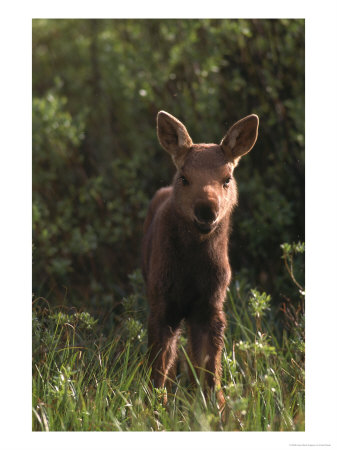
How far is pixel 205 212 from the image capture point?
4820mm

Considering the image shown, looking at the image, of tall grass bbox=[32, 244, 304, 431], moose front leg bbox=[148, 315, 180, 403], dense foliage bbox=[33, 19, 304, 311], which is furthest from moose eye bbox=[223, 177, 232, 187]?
dense foliage bbox=[33, 19, 304, 311]

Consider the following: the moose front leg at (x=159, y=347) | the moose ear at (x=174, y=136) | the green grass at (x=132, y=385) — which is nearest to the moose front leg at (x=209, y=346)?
the green grass at (x=132, y=385)

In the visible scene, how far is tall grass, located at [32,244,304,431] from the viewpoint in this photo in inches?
186

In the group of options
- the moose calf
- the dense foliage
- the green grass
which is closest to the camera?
the green grass

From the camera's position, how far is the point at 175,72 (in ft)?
33.6

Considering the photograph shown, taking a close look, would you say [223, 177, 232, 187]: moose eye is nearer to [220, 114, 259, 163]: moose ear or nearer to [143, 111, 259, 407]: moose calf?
[143, 111, 259, 407]: moose calf

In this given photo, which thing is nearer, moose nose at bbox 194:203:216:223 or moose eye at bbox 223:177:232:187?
moose nose at bbox 194:203:216:223

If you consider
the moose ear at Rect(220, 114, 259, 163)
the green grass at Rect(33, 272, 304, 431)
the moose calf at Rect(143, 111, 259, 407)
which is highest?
the moose ear at Rect(220, 114, 259, 163)

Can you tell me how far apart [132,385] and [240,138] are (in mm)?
2626

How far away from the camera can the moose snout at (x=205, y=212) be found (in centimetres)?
482

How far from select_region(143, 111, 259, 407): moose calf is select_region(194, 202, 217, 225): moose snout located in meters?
0.42

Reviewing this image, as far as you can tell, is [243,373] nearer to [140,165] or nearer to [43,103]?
[140,165]

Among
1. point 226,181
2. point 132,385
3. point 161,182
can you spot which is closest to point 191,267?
point 226,181
